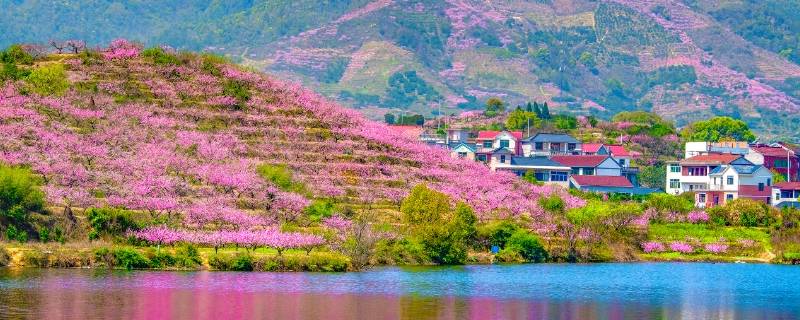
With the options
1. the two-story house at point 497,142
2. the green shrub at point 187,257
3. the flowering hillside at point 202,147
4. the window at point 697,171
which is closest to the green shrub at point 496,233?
the flowering hillside at point 202,147

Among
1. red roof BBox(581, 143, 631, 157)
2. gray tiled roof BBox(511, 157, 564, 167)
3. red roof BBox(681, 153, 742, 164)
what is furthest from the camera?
red roof BBox(581, 143, 631, 157)

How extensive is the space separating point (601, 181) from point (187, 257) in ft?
221

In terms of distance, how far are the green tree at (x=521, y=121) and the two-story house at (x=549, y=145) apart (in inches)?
853

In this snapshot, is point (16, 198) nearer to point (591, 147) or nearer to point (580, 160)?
point (580, 160)

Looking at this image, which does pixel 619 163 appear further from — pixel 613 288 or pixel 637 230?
pixel 613 288

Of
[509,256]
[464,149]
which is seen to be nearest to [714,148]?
[464,149]

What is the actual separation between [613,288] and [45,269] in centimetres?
2860

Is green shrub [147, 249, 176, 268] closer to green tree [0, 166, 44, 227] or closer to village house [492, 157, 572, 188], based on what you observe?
green tree [0, 166, 44, 227]

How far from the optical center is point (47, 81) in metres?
113

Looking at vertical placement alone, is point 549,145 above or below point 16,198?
above

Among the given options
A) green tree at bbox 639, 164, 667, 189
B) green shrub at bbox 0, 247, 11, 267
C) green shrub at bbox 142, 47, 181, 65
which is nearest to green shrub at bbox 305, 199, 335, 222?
green shrub at bbox 0, 247, 11, 267

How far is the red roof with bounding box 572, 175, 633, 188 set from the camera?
146 metres

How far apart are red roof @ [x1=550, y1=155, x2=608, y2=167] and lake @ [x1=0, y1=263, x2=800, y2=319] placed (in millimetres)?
58389

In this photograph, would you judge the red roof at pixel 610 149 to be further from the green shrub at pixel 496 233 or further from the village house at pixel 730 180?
the green shrub at pixel 496 233
